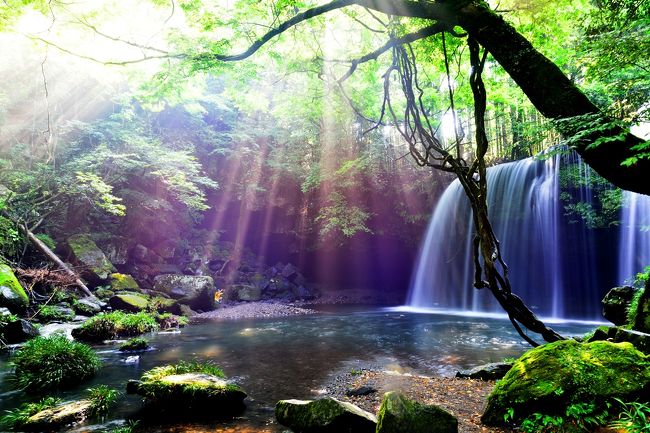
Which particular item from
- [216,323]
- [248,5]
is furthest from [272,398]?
[216,323]

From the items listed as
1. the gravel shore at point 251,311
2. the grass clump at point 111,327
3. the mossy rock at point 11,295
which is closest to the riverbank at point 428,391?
the grass clump at point 111,327

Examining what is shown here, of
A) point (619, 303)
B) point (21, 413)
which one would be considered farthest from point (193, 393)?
point (619, 303)

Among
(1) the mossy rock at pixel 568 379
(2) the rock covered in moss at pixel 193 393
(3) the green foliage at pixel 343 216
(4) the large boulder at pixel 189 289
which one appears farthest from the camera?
(3) the green foliage at pixel 343 216

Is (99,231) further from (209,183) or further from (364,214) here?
(364,214)

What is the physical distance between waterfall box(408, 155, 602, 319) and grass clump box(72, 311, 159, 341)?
39.5ft

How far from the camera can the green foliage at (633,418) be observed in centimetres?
262

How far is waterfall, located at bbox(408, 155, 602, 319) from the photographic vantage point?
15375 millimetres

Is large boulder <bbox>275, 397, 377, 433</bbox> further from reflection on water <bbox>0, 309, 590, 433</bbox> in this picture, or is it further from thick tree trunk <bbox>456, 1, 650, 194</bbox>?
thick tree trunk <bbox>456, 1, 650, 194</bbox>

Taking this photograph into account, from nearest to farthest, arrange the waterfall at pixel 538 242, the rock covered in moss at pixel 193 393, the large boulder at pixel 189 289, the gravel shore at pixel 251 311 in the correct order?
the rock covered in moss at pixel 193 393 → the waterfall at pixel 538 242 → the gravel shore at pixel 251 311 → the large boulder at pixel 189 289

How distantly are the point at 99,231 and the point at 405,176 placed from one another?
55.0ft

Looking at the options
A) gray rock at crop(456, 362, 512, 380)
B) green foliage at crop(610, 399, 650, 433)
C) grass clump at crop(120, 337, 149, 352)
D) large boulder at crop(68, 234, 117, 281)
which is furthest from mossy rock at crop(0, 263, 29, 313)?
green foliage at crop(610, 399, 650, 433)

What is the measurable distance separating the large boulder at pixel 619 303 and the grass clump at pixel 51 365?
416 inches

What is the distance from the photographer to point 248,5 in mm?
5164

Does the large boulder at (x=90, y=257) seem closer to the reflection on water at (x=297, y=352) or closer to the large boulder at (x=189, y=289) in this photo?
the large boulder at (x=189, y=289)
